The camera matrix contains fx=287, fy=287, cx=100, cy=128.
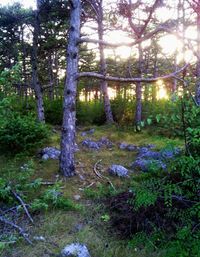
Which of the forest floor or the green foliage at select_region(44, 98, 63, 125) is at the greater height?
the green foliage at select_region(44, 98, 63, 125)

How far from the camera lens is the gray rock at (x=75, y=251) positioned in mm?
3996

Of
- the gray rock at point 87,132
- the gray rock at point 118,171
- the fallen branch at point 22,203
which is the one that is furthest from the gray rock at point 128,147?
the fallen branch at point 22,203

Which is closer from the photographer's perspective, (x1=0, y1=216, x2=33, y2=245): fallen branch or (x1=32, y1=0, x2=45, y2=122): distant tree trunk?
(x1=0, y1=216, x2=33, y2=245): fallen branch

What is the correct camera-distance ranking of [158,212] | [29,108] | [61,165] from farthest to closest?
[29,108], [61,165], [158,212]

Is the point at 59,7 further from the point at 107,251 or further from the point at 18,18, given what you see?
the point at 107,251

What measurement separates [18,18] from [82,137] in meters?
7.30

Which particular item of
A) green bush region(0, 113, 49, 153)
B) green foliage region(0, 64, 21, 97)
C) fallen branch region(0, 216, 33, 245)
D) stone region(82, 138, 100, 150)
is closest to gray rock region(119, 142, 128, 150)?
stone region(82, 138, 100, 150)

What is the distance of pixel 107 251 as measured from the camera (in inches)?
165

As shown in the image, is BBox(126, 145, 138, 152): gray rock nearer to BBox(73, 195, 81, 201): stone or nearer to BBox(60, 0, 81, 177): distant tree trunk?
BBox(60, 0, 81, 177): distant tree trunk

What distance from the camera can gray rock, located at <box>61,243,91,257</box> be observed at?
13.1 ft

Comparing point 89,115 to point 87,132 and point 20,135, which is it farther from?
point 20,135

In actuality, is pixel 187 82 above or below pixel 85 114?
above

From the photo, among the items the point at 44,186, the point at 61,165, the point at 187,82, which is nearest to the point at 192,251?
the point at 187,82

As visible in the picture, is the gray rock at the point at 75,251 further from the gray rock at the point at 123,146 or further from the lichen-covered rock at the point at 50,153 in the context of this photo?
the gray rock at the point at 123,146
